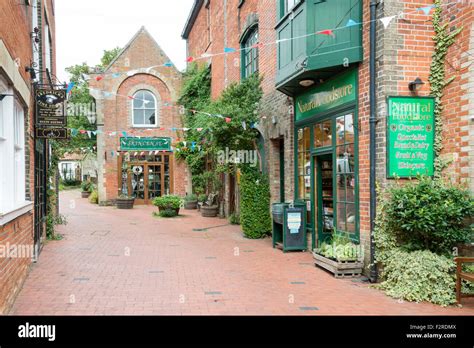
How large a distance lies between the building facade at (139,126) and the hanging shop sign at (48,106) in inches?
537

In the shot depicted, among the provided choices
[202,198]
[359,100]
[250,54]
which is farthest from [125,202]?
[359,100]

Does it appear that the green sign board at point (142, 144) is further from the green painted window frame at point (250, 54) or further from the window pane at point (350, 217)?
the window pane at point (350, 217)

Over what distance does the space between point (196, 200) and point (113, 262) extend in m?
12.8

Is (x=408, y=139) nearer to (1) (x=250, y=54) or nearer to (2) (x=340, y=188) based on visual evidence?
(2) (x=340, y=188)

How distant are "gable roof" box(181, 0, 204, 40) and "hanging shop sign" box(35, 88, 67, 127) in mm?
14624

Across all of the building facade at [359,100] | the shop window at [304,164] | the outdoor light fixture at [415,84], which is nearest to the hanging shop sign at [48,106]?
the building facade at [359,100]

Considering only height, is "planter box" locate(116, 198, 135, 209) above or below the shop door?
below

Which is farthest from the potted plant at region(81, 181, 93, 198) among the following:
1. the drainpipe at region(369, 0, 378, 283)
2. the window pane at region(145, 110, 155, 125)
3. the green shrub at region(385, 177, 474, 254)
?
the green shrub at region(385, 177, 474, 254)

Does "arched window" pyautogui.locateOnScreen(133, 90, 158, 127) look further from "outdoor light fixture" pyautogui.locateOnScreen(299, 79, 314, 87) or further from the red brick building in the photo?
"outdoor light fixture" pyautogui.locateOnScreen(299, 79, 314, 87)

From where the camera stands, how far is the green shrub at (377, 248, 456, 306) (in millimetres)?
5500

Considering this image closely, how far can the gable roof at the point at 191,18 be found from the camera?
2136 cm

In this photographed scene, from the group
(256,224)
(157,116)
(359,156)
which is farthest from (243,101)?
(157,116)

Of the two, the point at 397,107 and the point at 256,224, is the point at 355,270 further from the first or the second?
the point at 256,224

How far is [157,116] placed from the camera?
888 inches
